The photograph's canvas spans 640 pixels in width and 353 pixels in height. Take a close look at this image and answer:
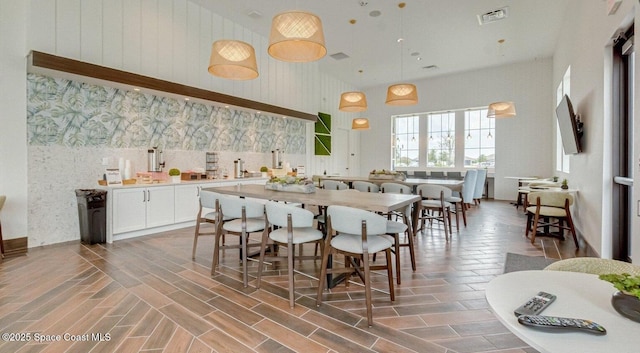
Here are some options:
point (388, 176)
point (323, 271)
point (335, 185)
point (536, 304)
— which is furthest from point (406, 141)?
point (536, 304)

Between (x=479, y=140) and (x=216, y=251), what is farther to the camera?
(x=479, y=140)

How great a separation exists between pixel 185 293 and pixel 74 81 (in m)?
3.98

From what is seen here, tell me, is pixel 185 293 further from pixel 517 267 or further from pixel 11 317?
pixel 517 267

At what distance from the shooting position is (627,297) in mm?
965

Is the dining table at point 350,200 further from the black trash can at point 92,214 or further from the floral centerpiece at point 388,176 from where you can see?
the floral centerpiece at point 388,176

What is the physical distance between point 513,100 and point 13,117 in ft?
37.3

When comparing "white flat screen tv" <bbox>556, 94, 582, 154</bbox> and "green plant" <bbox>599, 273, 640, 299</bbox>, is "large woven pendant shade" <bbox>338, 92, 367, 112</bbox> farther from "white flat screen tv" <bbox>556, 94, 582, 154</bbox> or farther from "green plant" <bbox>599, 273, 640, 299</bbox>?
"green plant" <bbox>599, 273, 640, 299</bbox>

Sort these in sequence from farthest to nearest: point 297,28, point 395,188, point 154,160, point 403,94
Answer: point 154,160, point 403,94, point 395,188, point 297,28

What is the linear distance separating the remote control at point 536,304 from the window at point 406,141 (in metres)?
10.5

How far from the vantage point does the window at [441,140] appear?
10.5 meters

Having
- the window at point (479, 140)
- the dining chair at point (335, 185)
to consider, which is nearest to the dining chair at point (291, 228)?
the dining chair at point (335, 185)

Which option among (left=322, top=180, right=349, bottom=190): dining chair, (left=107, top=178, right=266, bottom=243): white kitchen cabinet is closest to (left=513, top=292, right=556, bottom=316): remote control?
(left=322, top=180, right=349, bottom=190): dining chair

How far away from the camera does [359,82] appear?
11.4 metres

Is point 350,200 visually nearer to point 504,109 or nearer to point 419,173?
point 504,109
